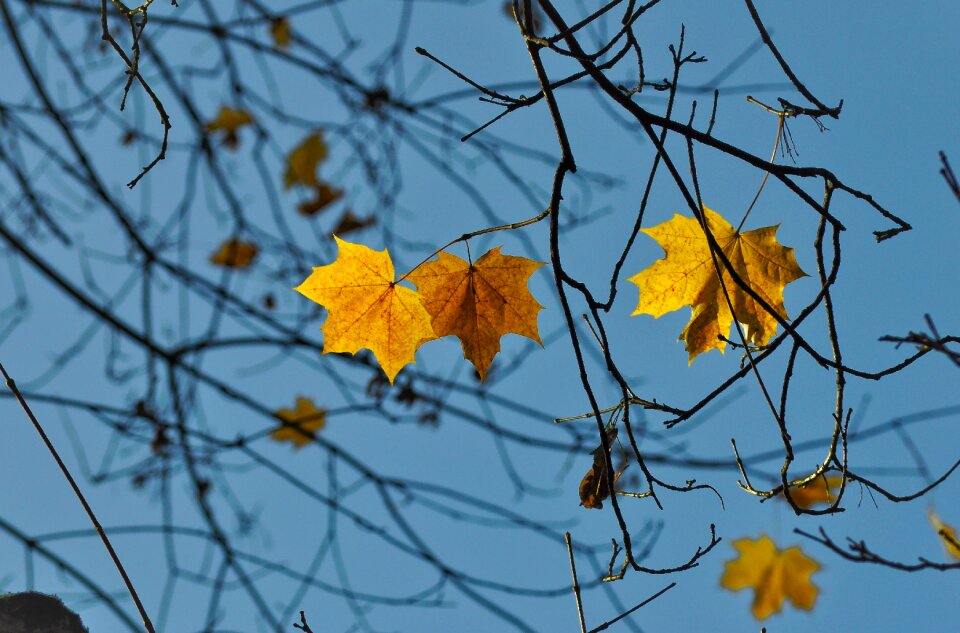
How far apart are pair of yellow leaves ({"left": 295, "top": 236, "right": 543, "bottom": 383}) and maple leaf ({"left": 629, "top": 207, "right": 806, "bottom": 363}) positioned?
0.24 m

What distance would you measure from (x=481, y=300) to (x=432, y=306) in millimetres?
102

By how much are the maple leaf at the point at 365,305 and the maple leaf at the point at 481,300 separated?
5 centimetres

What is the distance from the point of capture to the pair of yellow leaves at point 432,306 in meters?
1.64

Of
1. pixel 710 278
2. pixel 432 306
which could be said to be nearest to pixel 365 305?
pixel 432 306

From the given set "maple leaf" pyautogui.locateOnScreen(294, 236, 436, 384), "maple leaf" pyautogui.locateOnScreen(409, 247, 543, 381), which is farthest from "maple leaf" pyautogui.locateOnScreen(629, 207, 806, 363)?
"maple leaf" pyautogui.locateOnScreen(294, 236, 436, 384)

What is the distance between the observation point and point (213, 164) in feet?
10.2

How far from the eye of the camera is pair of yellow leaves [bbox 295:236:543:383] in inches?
64.4

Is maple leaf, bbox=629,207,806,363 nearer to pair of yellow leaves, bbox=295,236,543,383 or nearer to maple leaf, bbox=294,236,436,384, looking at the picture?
pair of yellow leaves, bbox=295,236,543,383

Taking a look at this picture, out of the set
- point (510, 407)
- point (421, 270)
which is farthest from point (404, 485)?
point (421, 270)

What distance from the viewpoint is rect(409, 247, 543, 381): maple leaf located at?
1634mm

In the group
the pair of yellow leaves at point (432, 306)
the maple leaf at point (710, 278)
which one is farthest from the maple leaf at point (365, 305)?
the maple leaf at point (710, 278)

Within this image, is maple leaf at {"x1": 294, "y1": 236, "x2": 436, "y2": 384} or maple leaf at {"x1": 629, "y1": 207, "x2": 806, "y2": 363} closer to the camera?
maple leaf at {"x1": 629, "y1": 207, "x2": 806, "y2": 363}

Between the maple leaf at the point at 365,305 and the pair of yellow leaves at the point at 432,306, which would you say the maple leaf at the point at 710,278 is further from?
the maple leaf at the point at 365,305

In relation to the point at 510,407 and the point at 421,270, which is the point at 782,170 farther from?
the point at 510,407
